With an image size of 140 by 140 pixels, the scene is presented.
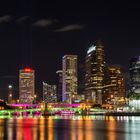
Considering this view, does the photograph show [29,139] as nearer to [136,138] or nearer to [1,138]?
[1,138]

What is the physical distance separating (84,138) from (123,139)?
6.28 metres

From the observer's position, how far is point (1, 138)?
82.1 meters

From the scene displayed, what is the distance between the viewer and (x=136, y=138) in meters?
82.6

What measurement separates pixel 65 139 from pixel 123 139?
889 centimetres

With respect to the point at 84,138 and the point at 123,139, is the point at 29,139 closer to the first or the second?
the point at 84,138

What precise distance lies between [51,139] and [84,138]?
17.4 feet

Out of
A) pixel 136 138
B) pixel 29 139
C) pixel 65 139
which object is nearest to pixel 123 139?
pixel 136 138

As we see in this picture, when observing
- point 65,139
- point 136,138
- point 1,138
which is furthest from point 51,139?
point 136,138

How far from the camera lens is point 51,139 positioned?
3248 inches

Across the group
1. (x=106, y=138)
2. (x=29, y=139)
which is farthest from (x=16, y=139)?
(x=106, y=138)

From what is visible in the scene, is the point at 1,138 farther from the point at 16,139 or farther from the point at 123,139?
the point at 123,139

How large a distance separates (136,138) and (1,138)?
67.8ft

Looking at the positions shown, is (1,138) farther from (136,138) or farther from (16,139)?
(136,138)

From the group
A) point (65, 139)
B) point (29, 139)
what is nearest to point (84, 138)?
point (65, 139)
